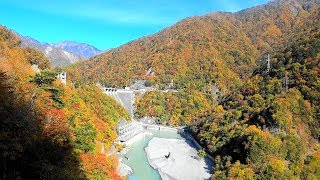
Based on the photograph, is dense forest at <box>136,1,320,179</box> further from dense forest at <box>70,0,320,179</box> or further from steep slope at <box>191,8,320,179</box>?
dense forest at <box>70,0,320,179</box>

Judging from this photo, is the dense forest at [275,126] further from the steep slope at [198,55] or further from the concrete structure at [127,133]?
the steep slope at [198,55]

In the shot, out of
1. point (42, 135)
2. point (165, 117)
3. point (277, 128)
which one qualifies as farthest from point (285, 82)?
point (165, 117)

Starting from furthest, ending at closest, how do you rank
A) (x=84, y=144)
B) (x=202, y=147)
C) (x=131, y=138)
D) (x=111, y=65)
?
(x=111, y=65), (x=131, y=138), (x=202, y=147), (x=84, y=144)

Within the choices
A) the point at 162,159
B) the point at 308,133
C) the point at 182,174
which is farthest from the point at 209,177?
the point at 308,133

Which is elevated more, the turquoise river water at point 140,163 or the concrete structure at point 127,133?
the concrete structure at point 127,133

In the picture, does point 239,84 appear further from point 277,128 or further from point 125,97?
point 277,128

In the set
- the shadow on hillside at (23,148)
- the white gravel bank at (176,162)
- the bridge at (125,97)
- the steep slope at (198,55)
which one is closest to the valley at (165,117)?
the shadow on hillside at (23,148)

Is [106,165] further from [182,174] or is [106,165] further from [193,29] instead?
[193,29]
